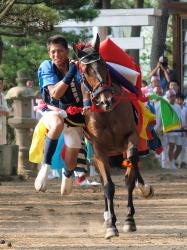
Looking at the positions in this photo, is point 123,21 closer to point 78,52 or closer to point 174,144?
point 174,144

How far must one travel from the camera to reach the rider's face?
458 inches

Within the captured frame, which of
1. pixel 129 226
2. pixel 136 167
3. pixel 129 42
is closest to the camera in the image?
pixel 129 226

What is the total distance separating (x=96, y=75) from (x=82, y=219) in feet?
8.38

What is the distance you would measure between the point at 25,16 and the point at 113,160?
6911 millimetres

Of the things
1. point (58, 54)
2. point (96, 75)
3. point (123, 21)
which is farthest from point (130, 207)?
A: point (123, 21)

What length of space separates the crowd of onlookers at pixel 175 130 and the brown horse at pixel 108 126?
10999 millimetres

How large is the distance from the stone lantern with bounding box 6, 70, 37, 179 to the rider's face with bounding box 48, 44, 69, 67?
9006 mm

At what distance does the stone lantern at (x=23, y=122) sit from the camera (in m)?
20.8

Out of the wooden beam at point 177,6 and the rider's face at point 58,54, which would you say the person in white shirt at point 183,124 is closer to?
the wooden beam at point 177,6

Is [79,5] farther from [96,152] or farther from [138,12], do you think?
[96,152]

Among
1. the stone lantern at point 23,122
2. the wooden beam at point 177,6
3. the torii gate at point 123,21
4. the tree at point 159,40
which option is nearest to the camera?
the stone lantern at point 23,122

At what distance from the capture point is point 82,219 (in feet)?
41.5

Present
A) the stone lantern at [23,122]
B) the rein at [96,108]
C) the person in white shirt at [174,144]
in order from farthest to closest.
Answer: the person in white shirt at [174,144] < the stone lantern at [23,122] < the rein at [96,108]

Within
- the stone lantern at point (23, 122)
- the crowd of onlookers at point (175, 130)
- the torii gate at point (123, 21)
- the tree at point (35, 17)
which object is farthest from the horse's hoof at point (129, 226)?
the torii gate at point (123, 21)
